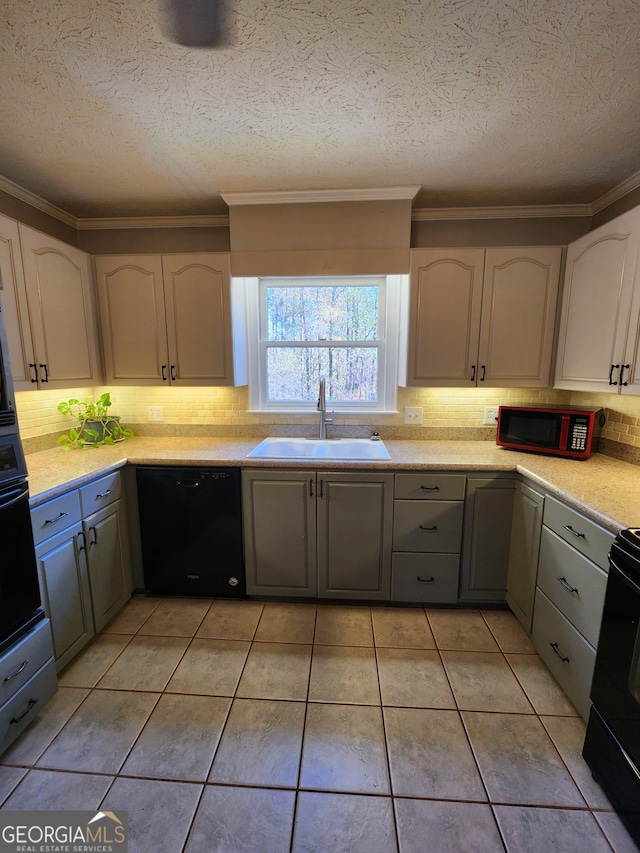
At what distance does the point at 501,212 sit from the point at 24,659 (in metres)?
3.34

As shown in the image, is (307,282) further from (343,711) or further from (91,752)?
(91,752)

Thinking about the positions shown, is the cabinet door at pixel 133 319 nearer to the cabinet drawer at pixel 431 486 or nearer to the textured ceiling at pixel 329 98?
the textured ceiling at pixel 329 98

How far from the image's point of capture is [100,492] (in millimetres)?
1935

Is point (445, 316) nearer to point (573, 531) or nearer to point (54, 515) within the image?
point (573, 531)

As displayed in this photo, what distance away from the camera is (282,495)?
7.00ft

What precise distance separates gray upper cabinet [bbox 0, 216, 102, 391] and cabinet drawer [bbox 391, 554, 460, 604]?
2.25 meters

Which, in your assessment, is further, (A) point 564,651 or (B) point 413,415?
(B) point 413,415

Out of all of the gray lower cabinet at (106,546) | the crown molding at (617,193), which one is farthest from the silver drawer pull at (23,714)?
the crown molding at (617,193)

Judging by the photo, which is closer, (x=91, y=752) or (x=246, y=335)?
(x=91, y=752)

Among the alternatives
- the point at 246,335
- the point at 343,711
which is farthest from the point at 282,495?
the point at 246,335

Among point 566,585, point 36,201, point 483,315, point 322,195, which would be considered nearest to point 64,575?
point 36,201

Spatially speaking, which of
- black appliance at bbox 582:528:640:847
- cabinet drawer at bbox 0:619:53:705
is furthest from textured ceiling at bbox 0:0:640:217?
cabinet drawer at bbox 0:619:53:705

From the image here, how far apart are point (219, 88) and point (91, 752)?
252cm

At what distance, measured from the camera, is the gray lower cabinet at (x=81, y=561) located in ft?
5.29
